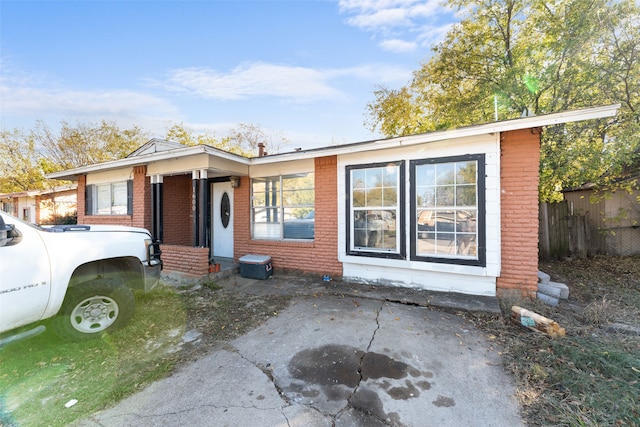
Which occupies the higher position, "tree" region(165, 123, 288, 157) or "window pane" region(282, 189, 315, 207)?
"tree" region(165, 123, 288, 157)

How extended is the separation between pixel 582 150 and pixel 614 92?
1.46 meters

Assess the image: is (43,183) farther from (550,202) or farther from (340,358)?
(550,202)

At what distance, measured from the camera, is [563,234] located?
7.92 m

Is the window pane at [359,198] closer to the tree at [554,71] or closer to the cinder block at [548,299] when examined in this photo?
the cinder block at [548,299]

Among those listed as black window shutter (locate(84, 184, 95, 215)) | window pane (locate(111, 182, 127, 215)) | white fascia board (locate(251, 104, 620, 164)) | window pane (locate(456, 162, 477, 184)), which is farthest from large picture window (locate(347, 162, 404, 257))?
black window shutter (locate(84, 184, 95, 215))

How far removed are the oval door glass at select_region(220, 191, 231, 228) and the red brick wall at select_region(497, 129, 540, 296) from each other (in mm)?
6822

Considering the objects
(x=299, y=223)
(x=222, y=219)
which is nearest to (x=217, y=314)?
(x=299, y=223)

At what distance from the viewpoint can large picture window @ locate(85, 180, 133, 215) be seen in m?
8.51

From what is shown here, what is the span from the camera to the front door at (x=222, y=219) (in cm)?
799

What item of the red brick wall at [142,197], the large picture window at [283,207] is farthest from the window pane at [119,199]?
the large picture window at [283,207]

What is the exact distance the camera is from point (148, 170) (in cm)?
786

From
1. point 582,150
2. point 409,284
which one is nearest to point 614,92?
point 582,150

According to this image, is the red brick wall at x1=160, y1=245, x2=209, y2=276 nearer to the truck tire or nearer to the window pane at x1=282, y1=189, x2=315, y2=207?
the window pane at x1=282, y1=189, x2=315, y2=207

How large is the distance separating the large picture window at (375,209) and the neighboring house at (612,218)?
604 cm
